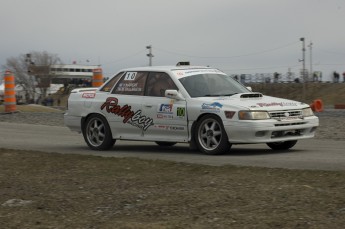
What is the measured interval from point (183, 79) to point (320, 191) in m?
4.90

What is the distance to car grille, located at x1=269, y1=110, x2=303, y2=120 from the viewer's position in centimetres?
951

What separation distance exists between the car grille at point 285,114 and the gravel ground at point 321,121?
360 centimetres

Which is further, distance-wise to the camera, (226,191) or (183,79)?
(183,79)

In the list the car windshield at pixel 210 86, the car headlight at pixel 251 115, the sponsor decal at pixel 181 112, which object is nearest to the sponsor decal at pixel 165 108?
the sponsor decal at pixel 181 112

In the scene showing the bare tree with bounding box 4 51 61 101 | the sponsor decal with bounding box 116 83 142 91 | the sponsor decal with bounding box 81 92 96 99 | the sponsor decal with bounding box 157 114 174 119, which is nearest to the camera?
the sponsor decal with bounding box 157 114 174 119

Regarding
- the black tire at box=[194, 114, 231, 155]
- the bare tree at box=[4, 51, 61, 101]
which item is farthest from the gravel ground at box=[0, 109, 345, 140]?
the bare tree at box=[4, 51, 61, 101]

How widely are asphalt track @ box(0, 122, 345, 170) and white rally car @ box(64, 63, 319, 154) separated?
0.94ft

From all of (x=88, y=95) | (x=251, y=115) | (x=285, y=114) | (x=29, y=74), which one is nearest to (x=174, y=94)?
(x=251, y=115)

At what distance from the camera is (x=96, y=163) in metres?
8.74

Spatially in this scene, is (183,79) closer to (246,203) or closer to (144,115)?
(144,115)

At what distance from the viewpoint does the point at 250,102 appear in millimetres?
9711

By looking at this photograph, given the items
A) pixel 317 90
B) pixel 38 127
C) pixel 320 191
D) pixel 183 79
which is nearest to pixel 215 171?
pixel 320 191

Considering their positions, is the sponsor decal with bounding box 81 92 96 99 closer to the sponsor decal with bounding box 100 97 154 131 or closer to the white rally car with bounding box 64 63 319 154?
the white rally car with bounding box 64 63 319 154

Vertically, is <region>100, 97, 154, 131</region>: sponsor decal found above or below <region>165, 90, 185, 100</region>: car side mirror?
below
